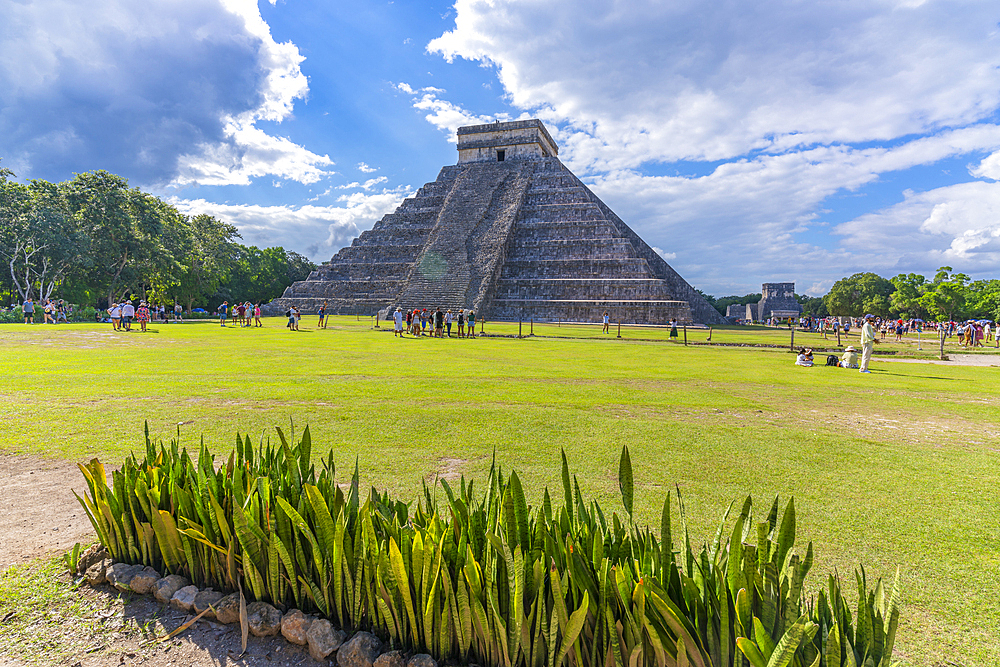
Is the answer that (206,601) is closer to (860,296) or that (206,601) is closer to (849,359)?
(849,359)

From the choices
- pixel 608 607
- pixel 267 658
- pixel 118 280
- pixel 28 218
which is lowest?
pixel 267 658

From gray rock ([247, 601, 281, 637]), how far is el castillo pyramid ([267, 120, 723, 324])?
28222mm

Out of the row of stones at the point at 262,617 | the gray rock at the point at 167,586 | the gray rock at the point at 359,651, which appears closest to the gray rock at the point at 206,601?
the row of stones at the point at 262,617

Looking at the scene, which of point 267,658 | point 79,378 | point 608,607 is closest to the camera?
point 608,607

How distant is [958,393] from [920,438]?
436 centimetres

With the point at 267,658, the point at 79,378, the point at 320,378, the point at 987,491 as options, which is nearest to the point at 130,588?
the point at 267,658

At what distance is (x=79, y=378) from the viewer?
775 cm

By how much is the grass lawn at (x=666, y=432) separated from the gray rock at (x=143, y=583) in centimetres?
140

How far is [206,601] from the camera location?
2.13m

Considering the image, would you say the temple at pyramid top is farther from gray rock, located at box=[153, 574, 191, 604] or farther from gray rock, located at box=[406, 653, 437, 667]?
gray rock, located at box=[406, 653, 437, 667]

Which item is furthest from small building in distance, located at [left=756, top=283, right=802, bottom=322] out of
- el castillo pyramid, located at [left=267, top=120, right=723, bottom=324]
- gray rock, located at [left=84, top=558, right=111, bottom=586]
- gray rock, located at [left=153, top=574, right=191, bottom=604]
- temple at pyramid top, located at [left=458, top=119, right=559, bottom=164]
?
gray rock, located at [left=84, top=558, right=111, bottom=586]

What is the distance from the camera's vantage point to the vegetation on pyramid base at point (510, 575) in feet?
4.72

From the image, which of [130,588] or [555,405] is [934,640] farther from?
Answer: [555,405]

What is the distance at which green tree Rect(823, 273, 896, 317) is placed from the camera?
6341cm
